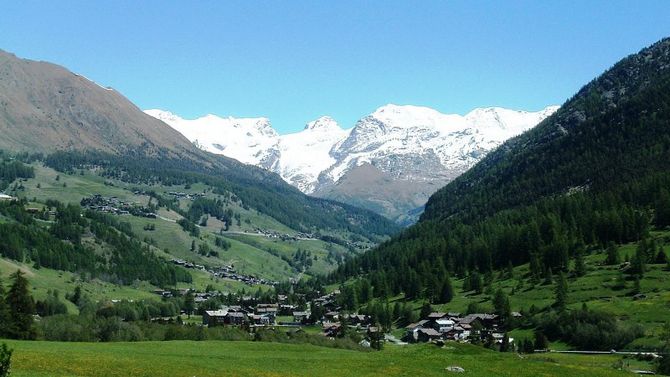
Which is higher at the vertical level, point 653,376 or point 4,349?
point 4,349

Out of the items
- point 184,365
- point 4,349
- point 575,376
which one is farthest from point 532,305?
point 4,349

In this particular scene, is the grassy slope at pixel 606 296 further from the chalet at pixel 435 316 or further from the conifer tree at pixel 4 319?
the conifer tree at pixel 4 319

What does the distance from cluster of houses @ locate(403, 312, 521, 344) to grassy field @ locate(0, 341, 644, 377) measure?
49640mm

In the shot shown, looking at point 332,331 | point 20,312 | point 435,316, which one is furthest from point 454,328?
point 20,312

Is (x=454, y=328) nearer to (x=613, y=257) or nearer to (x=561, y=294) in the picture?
(x=561, y=294)

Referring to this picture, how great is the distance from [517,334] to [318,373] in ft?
291

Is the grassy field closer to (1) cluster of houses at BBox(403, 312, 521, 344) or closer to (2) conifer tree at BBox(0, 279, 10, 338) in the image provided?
(2) conifer tree at BBox(0, 279, 10, 338)

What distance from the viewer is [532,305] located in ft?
516

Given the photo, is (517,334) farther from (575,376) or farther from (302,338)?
(575,376)

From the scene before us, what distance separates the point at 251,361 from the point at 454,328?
97247mm

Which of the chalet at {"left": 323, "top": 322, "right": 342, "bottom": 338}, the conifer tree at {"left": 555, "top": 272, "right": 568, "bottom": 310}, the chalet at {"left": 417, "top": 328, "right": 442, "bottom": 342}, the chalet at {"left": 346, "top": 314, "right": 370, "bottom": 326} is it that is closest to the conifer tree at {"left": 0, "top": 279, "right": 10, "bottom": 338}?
the chalet at {"left": 323, "top": 322, "right": 342, "bottom": 338}

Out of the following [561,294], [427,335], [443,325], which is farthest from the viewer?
[443,325]

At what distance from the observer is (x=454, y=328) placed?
528 feet

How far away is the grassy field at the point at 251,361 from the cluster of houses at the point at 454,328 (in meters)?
49.6
